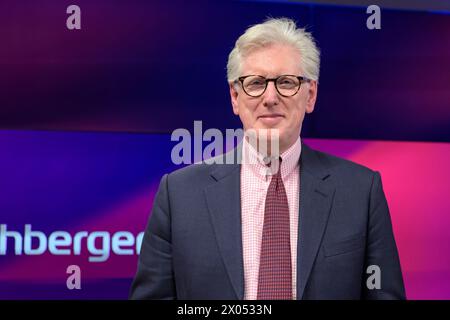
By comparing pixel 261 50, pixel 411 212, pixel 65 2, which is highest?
pixel 65 2

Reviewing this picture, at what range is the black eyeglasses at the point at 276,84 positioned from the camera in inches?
64.2

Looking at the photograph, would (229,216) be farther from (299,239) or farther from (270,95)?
(270,95)

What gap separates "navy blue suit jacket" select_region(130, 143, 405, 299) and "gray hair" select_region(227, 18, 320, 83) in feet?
0.92

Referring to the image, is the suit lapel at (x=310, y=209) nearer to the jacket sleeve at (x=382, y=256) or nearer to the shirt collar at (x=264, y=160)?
the shirt collar at (x=264, y=160)

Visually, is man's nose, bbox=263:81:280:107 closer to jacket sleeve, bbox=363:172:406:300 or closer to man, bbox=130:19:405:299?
man, bbox=130:19:405:299

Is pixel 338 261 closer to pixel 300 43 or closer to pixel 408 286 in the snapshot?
pixel 300 43

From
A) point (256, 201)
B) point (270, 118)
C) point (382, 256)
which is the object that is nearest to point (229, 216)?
point (256, 201)

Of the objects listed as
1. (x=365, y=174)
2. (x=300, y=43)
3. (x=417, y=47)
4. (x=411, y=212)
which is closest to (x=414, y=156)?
(x=411, y=212)

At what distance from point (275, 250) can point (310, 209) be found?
0.50ft

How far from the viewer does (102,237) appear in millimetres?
2238

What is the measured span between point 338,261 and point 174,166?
3.16 ft

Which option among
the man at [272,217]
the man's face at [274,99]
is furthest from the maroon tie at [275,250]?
the man's face at [274,99]

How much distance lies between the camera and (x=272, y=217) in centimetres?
159

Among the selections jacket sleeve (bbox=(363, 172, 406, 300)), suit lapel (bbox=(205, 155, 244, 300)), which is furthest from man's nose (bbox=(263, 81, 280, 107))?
jacket sleeve (bbox=(363, 172, 406, 300))
